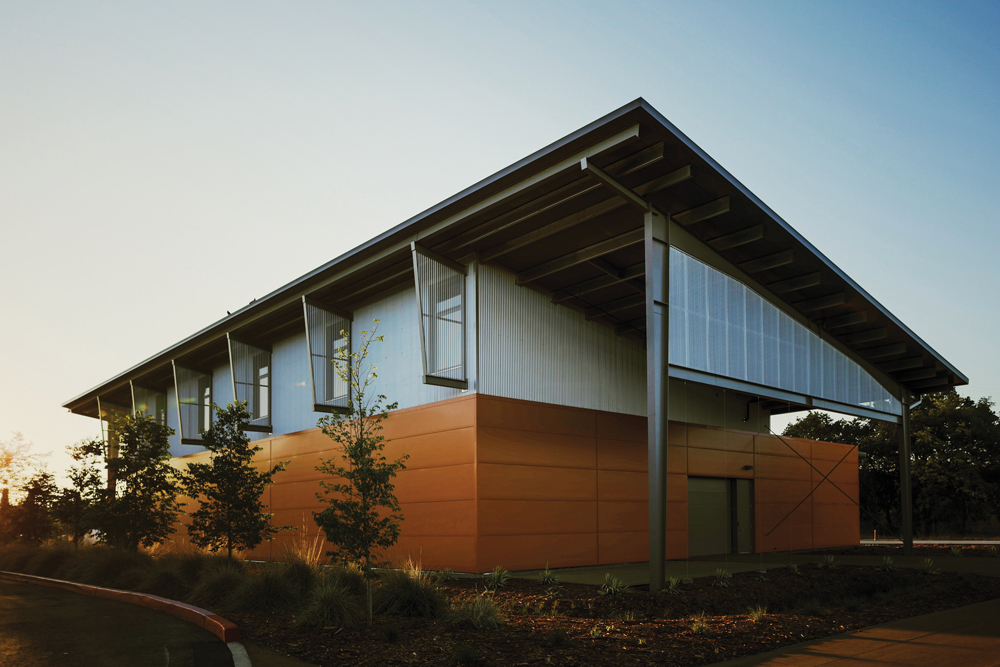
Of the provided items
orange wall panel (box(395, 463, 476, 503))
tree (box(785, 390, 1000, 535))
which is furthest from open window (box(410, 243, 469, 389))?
tree (box(785, 390, 1000, 535))

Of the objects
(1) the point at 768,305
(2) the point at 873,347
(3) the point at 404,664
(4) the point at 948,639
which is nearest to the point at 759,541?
(2) the point at 873,347

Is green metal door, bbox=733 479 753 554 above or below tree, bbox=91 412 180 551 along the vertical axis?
below

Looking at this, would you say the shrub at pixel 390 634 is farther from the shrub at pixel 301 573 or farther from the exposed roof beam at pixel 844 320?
the exposed roof beam at pixel 844 320

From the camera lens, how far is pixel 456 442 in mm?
17922

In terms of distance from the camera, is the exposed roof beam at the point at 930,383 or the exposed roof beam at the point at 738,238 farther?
the exposed roof beam at the point at 930,383

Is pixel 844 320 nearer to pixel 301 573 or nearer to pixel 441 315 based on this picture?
pixel 441 315

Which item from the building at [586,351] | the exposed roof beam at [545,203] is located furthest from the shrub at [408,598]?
the exposed roof beam at [545,203]

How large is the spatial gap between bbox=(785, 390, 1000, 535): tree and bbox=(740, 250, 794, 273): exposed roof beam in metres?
32.1

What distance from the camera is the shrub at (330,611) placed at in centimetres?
980

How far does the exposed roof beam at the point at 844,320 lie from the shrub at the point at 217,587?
58.7ft

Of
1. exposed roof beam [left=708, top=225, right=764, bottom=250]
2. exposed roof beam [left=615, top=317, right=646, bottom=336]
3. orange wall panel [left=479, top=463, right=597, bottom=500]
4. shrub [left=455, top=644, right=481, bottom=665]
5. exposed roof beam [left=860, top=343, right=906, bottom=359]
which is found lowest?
shrub [left=455, top=644, right=481, bottom=665]

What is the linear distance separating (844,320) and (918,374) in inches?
221

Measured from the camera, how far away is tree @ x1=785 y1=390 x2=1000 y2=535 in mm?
45438

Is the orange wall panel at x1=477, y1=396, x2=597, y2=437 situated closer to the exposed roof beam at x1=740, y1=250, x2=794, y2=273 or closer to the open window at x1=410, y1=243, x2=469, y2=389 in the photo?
the open window at x1=410, y1=243, x2=469, y2=389
